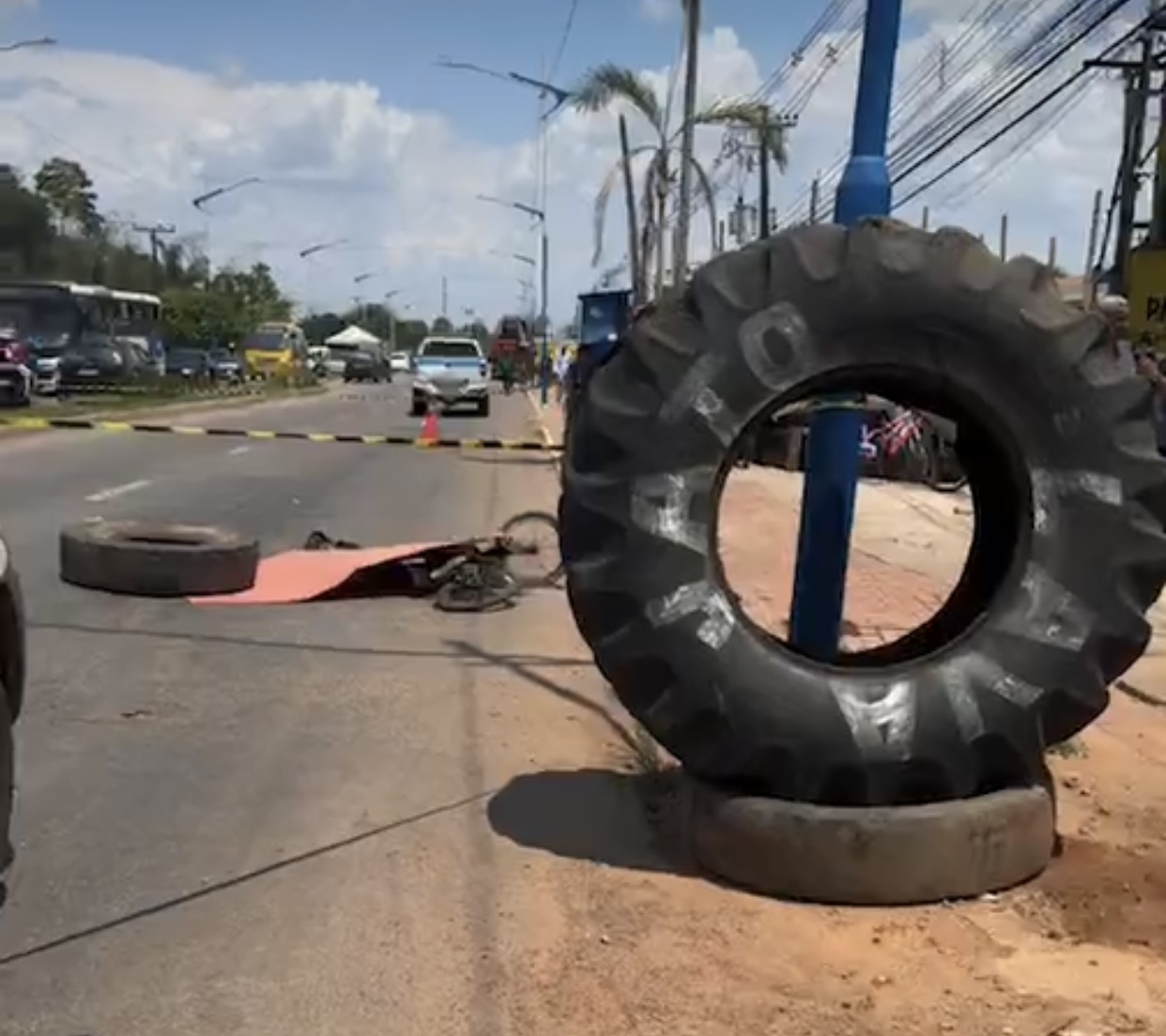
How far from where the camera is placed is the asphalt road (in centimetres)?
478

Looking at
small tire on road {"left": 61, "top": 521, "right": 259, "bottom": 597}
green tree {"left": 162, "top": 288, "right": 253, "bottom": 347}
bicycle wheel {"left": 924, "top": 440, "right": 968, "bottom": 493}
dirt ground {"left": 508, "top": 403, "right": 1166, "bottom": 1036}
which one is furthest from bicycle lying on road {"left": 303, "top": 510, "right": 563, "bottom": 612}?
green tree {"left": 162, "top": 288, "right": 253, "bottom": 347}

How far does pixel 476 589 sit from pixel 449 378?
1272 inches

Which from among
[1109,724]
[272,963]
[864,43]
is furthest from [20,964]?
[1109,724]

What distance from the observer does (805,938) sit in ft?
17.3

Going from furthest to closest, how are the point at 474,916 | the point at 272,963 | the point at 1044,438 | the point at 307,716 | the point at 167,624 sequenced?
the point at 167,624 < the point at 307,716 < the point at 1044,438 < the point at 474,916 < the point at 272,963

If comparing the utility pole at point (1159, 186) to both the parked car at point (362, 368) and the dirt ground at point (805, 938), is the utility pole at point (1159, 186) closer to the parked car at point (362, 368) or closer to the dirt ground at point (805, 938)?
the dirt ground at point (805, 938)

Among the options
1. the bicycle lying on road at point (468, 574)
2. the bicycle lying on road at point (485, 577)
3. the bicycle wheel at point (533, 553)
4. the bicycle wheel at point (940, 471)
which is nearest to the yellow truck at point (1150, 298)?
the bicycle wheel at point (940, 471)

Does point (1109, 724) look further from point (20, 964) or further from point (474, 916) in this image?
point (20, 964)

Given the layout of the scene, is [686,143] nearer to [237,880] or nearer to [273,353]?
[237,880]

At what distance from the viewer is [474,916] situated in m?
5.42

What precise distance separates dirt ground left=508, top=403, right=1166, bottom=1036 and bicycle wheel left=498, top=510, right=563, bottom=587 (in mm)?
5329

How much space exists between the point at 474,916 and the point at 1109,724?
4.03m

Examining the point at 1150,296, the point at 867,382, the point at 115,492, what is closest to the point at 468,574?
Answer: the point at 867,382

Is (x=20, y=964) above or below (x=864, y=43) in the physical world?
below
